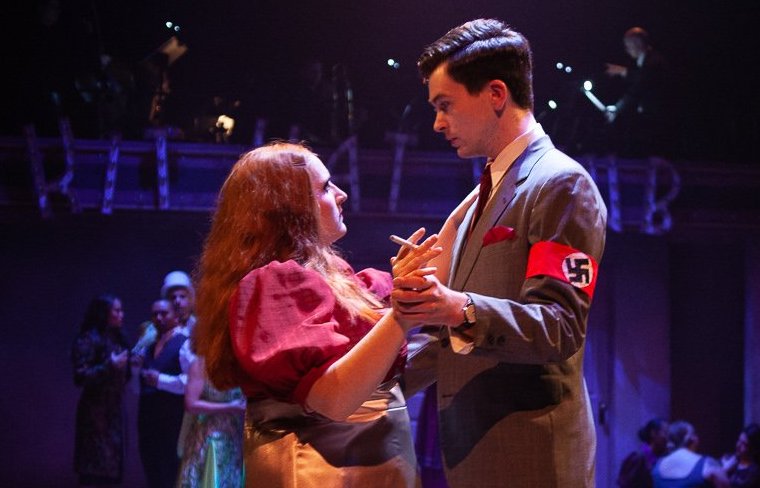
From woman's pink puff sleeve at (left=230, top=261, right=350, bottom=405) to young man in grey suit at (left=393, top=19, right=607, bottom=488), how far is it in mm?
206

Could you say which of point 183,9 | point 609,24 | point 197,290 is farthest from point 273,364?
point 609,24

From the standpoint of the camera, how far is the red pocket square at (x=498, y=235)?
5.38 feet

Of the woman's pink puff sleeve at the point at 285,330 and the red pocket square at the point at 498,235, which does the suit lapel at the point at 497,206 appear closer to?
the red pocket square at the point at 498,235

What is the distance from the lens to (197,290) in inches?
72.1

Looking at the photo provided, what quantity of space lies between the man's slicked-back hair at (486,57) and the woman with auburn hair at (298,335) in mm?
367

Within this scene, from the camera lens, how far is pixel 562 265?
4.98ft

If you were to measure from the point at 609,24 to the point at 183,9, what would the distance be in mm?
3692

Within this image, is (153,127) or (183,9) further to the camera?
(183,9)

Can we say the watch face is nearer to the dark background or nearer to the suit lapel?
the suit lapel

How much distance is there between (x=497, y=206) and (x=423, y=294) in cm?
40

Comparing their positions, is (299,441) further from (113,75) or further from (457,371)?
(113,75)

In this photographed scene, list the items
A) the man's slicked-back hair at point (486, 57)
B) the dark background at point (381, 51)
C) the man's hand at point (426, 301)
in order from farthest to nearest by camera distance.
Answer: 1. the dark background at point (381, 51)
2. the man's slicked-back hair at point (486, 57)
3. the man's hand at point (426, 301)

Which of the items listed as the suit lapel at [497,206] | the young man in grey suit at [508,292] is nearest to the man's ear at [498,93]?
the young man in grey suit at [508,292]

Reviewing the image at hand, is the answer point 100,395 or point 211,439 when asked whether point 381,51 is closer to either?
point 100,395
